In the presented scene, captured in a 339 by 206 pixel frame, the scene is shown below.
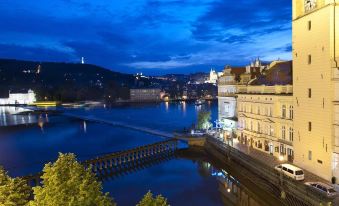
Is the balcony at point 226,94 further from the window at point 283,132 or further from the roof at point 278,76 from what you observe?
the window at point 283,132

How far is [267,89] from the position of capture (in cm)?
3972

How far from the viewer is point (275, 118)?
1480 inches

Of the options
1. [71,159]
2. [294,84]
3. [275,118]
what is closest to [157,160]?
[275,118]

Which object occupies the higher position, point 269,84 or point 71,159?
point 269,84

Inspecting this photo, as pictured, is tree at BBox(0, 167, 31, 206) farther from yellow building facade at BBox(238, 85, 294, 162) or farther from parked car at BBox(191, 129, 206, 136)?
parked car at BBox(191, 129, 206, 136)

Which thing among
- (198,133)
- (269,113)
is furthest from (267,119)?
(198,133)

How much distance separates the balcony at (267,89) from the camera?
35.9m

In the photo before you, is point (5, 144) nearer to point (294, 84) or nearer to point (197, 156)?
point (197, 156)

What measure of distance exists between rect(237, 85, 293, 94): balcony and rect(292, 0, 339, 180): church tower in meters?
2.79

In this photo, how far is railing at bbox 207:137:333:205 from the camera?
2405 cm

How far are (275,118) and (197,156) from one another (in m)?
16.8

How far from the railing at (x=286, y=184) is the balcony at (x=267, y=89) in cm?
743

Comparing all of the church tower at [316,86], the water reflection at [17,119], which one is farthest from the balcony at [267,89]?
the water reflection at [17,119]

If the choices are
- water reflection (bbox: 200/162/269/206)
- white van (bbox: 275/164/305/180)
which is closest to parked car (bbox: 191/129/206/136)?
water reflection (bbox: 200/162/269/206)
